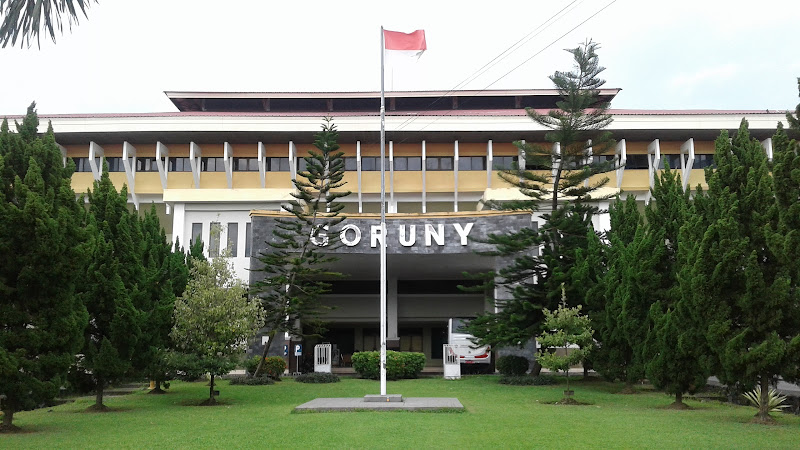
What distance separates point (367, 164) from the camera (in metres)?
33.3

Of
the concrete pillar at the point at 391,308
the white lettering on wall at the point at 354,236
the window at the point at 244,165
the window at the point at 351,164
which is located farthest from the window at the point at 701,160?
the window at the point at 244,165

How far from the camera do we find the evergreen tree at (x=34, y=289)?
1173cm

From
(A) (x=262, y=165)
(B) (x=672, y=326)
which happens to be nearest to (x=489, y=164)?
(A) (x=262, y=165)

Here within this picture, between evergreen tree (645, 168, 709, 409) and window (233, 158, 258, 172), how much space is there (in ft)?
64.6

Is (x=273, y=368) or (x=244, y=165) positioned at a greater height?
(x=244, y=165)

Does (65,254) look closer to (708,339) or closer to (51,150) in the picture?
(51,150)

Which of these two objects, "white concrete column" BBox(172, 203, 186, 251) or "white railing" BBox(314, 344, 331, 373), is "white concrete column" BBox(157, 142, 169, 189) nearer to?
"white concrete column" BBox(172, 203, 186, 251)

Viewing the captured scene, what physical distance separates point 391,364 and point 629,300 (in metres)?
8.27

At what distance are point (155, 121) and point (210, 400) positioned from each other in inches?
692

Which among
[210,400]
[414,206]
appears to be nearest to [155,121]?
[414,206]

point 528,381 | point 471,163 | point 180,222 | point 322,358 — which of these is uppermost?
point 471,163

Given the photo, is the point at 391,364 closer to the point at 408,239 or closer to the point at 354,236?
the point at 408,239

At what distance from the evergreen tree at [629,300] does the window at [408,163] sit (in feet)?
45.1

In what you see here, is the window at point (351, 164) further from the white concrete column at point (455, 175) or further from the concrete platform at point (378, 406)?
the concrete platform at point (378, 406)
